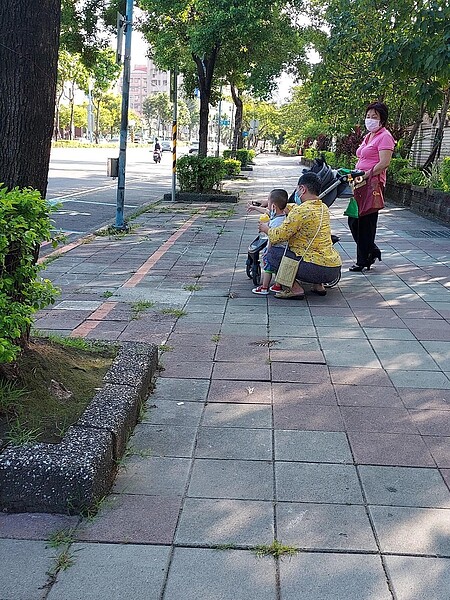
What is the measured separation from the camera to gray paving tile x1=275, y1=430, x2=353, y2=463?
11.1ft

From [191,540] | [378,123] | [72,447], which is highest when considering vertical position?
[378,123]

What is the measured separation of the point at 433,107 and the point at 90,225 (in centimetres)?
648

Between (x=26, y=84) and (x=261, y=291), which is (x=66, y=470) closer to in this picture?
(x=26, y=84)

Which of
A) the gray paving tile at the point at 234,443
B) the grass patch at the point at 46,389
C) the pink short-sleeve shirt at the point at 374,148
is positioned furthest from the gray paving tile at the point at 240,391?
the pink short-sleeve shirt at the point at 374,148

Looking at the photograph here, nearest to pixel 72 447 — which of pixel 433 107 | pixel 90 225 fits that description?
pixel 433 107

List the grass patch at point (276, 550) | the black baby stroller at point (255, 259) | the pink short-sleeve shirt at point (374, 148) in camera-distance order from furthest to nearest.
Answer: the pink short-sleeve shirt at point (374, 148) → the black baby stroller at point (255, 259) → the grass patch at point (276, 550)

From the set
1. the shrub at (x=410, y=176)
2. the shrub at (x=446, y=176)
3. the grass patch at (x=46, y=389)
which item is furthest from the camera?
the shrub at (x=410, y=176)

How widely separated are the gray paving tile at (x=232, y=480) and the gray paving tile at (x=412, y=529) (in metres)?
0.49

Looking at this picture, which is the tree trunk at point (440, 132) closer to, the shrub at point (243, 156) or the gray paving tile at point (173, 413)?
the shrub at point (243, 156)

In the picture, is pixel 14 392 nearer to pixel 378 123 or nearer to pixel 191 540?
pixel 191 540

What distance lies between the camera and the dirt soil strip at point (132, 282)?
549cm

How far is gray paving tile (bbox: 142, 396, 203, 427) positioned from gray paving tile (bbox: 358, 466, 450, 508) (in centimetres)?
102

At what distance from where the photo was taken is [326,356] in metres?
4.98

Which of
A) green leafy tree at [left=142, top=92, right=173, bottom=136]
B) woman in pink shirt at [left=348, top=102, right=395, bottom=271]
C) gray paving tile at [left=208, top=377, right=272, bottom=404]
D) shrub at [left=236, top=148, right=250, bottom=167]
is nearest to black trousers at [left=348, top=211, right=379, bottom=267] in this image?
woman in pink shirt at [left=348, top=102, right=395, bottom=271]
